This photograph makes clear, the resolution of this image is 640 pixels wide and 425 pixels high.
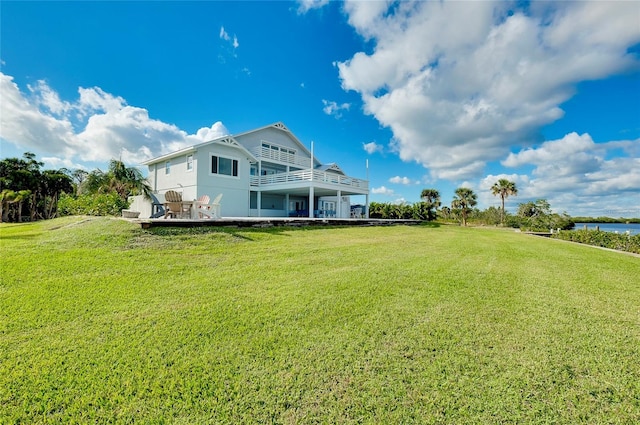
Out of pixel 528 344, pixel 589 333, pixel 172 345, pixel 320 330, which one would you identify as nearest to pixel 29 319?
pixel 172 345

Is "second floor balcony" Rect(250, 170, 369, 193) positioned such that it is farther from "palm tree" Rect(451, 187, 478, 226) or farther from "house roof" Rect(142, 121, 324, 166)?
"palm tree" Rect(451, 187, 478, 226)

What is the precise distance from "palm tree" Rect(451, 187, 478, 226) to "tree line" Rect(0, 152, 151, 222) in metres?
35.5

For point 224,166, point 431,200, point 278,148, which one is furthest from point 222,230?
point 431,200

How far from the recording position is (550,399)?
7.56ft

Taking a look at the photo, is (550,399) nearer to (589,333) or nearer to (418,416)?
(418,416)

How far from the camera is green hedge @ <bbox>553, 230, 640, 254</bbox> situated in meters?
13.8

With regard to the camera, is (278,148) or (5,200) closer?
(5,200)

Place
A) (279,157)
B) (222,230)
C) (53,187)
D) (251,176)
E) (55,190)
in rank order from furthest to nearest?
1. (279,157)
2. (251,176)
3. (55,190)
4. (53,187)
5. (222,230)

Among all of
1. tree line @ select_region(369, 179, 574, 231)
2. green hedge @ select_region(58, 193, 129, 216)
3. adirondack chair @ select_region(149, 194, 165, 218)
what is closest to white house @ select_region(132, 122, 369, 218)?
green hedge @ select_region(58, 193, 129, 216)

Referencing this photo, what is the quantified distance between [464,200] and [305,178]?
27.2 m

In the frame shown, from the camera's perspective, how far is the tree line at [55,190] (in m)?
15.7

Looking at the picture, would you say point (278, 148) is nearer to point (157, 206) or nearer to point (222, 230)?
point (157, 206)

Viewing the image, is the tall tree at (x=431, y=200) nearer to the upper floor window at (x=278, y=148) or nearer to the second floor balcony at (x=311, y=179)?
the second floor balcony at (x=311, y=179)

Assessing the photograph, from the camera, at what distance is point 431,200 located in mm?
35750
